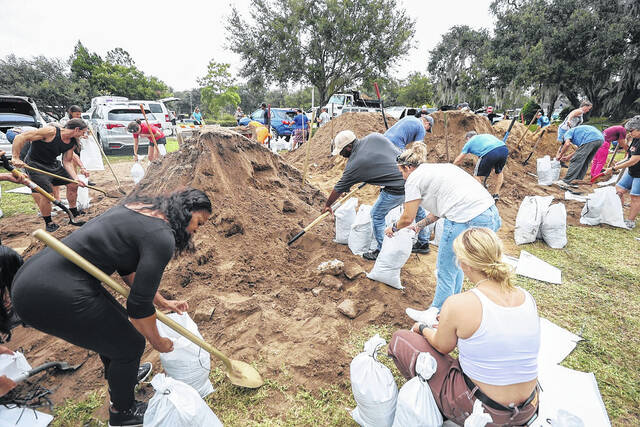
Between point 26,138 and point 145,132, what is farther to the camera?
point 145,132

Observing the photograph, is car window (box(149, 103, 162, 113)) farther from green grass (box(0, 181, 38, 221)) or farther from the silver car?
green grass (box(0, 181, 38, 221))

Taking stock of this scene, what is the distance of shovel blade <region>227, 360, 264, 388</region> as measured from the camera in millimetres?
1914

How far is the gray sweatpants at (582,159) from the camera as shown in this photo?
19.6 feet

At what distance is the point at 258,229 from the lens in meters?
3.57

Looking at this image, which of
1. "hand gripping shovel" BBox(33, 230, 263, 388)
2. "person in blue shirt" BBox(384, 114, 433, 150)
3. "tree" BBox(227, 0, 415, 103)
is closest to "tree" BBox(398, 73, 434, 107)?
"tree" BBox(227, 0, 415, 103)

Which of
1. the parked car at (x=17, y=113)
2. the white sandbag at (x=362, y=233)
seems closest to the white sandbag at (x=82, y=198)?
the white sandbag at (x=362, y=233)

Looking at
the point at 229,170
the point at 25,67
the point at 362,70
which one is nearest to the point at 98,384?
the point at 229,170

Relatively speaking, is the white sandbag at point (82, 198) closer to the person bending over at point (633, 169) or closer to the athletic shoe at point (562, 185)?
the person bending over at point (633, 169)

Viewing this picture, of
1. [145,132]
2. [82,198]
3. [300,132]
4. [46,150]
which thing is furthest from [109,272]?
[300,132]

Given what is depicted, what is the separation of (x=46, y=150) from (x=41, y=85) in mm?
22448

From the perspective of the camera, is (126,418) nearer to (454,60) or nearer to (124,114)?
(124,114)

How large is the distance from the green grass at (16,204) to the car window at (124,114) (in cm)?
364

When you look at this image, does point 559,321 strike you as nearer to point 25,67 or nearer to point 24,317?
point 24,317

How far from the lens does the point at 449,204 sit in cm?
225
